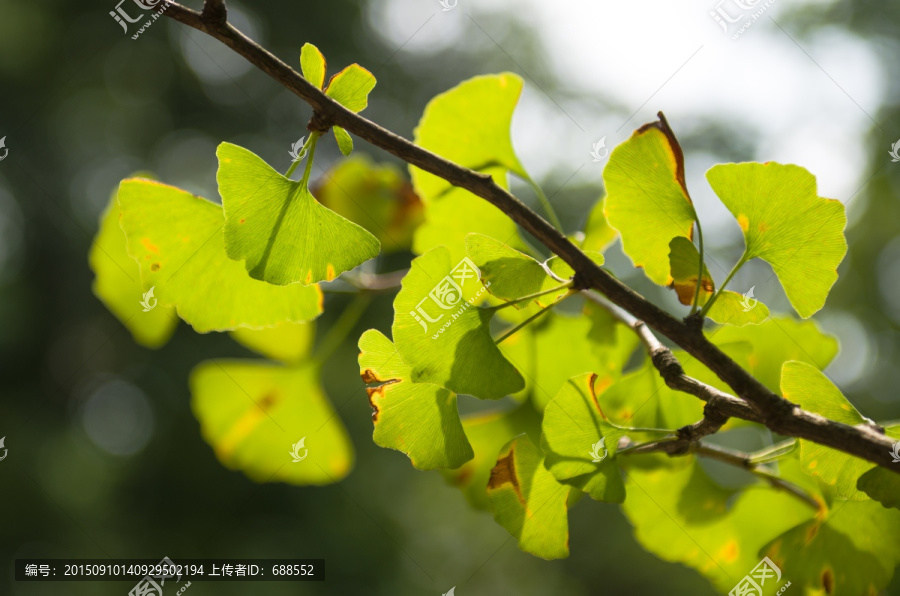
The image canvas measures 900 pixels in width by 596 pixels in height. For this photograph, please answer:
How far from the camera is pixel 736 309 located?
291 mm

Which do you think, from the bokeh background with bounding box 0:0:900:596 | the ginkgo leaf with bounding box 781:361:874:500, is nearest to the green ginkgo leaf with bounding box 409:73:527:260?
the ginkgo leaf with bounding box 781:361:874:500

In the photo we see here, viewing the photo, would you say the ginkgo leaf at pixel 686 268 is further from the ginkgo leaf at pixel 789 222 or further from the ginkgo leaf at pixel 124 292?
the ginkgo leaf at pixel 124 292

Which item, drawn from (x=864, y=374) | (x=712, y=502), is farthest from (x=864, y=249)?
(x=712, y=502)

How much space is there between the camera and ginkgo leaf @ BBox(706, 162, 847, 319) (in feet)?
0.92

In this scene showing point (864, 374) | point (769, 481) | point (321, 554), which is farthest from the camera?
point (321, 554)

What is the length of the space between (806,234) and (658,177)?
0.26 feet

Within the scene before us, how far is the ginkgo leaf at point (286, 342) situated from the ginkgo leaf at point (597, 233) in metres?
0.23

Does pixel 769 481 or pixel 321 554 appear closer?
pixel 769 481

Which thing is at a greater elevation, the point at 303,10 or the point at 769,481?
the point at 769,481

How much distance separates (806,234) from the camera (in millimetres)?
289

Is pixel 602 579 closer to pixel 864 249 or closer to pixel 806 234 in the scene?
pixel 864 249

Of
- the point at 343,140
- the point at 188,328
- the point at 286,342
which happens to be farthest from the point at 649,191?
the point at 188,328

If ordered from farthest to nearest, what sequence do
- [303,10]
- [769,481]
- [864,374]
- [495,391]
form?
1. [303,10]
2. [864,374]
3. [769,481]
4. [495,391]

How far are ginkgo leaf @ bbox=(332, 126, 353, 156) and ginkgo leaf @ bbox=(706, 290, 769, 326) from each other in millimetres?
198
